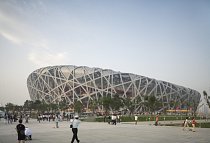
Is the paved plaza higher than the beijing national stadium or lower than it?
lower

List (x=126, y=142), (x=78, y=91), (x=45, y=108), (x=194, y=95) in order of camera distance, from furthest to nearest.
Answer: (x=194, y=95) → (x=78, y=91) → (x=45, y=108) → (x=126, y=142)

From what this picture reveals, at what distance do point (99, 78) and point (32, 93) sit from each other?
40.1 m

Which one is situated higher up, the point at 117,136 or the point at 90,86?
the point at 90,86

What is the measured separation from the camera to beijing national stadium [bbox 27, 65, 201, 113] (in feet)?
411

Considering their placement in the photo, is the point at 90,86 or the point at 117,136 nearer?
the point at 117,136

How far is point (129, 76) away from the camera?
132 metres

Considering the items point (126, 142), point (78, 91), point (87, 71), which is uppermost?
point (87, 71)

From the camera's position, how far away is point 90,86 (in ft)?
412

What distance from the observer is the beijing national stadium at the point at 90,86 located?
→ 125 metres

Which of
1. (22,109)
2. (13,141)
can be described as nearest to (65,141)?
(13,141)

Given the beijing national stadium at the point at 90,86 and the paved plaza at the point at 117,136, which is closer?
the paved plaza at the point at 117,136

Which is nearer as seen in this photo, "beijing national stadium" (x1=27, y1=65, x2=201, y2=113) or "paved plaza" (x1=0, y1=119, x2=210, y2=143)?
"paved plaza" (x1=0, y1=119, x2=210, y2=143)

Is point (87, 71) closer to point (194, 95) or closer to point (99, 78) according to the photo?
point (99, 78)

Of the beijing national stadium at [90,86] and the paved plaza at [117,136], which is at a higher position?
the beijing national stadium at [90,86]
